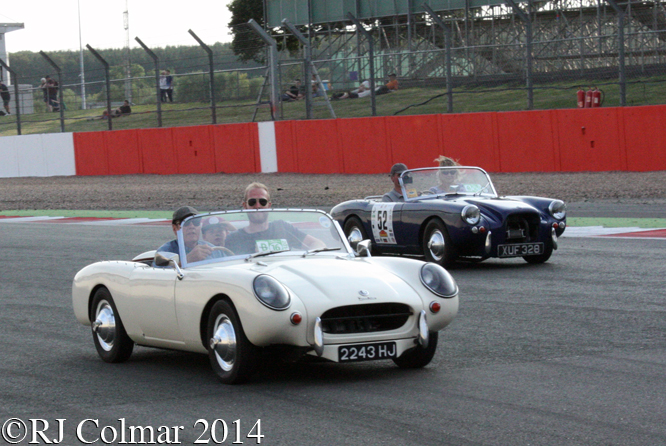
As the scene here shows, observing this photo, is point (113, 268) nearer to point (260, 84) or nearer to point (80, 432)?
point (80, 432)

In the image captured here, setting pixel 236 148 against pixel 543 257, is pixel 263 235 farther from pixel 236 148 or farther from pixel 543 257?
pixel 236 148

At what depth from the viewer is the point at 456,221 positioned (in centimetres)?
1027

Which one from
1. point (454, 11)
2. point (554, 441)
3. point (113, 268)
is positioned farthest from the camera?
point (454, 11)

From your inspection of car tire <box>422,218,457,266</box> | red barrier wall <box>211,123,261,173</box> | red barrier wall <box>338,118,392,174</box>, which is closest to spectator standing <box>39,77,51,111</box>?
red barrier wall <box>211,123,261,173</box>

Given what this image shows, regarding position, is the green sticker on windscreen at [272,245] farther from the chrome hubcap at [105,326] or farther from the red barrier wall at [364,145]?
the red barrier wall at [364,145]

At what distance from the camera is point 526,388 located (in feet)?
16.7

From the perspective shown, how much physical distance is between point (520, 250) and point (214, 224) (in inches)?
195

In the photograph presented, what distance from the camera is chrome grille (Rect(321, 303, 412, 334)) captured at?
5.27m

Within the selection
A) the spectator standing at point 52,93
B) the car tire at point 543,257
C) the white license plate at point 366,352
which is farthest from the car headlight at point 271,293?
the spectator standing at point 52,93

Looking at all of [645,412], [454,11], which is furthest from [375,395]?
[454,11]

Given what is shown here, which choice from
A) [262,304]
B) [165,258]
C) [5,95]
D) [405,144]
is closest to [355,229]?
[165,258]

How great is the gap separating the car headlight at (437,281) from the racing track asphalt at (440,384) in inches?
17.3

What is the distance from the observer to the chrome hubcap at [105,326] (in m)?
6.39

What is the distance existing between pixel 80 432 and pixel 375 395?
1.45m
